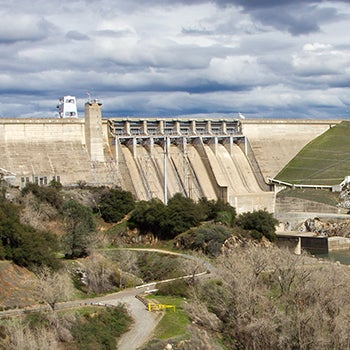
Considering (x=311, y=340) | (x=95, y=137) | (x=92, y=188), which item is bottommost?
(x=311, y=340)

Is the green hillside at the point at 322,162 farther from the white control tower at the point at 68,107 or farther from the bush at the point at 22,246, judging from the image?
the bush at the point at 22,246

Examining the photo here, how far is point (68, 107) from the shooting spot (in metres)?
73.2

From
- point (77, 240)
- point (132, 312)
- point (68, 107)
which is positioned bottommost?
point (132, 312)

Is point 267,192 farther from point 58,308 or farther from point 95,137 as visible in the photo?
point 58,308

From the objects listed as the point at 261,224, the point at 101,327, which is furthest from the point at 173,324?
the point at 261,224

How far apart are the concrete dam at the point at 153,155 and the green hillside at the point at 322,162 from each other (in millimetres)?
1549

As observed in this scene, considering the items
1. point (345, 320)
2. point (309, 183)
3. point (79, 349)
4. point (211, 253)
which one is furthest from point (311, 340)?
point (309, 183)

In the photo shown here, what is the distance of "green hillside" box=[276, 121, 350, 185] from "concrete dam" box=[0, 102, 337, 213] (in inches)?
61.0

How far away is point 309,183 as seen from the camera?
8006cm

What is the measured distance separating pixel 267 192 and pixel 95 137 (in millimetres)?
19478

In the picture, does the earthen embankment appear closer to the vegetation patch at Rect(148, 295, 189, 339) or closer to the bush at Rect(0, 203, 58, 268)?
the bush at Rect(0, 203, 58, 268)

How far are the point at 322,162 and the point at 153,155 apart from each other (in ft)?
75.8

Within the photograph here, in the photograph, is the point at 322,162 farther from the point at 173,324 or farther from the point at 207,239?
the point at 173,324

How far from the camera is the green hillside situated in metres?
A: 80.5
